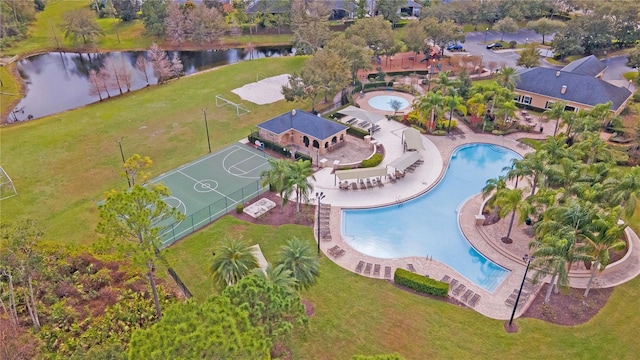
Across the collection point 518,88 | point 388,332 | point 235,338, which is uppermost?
point 235,338

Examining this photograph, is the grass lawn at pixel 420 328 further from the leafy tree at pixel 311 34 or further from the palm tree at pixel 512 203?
the leafy tree at pixel 311 34

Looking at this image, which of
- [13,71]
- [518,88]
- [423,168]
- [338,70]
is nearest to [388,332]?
[423,168]

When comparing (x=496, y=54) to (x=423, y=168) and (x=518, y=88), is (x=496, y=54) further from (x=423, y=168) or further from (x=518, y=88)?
(x=423, y=168)

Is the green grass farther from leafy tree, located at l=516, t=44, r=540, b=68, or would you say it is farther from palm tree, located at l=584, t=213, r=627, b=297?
palm tree, located at l=584, t=213, r=627, b=297

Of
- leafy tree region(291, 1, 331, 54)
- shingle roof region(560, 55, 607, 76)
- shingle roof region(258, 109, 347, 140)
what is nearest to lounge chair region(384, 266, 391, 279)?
shingle roof region(258, 109, 347, 140)

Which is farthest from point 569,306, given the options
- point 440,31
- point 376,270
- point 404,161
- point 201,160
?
point 440,31

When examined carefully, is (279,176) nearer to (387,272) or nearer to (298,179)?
(298,179)
